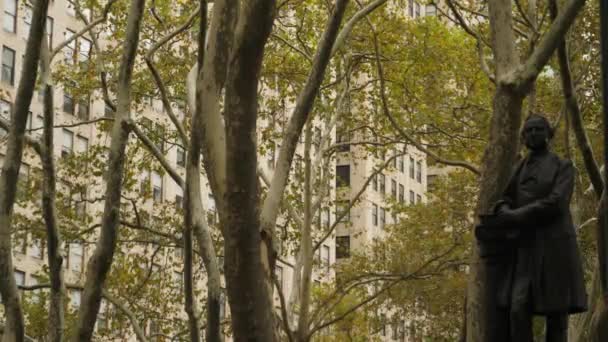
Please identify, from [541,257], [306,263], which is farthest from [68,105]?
[541,257]

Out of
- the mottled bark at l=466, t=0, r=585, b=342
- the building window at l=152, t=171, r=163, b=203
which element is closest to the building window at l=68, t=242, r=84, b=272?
the building window at l=152, t=171, r=163, b=203

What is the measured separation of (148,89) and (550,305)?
59.8 ft

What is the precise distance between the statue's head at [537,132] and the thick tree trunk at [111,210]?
6.52m

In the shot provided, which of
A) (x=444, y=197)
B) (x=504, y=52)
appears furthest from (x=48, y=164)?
(x=444, y=197)

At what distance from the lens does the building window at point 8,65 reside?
44.4m

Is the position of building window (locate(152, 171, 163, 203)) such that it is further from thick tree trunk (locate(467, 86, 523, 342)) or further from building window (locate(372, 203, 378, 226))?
thick tree trunk (locate(467, 86, 523, 342))

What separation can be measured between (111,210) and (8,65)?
3123cm

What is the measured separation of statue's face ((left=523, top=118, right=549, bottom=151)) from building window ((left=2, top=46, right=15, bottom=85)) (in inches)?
1446

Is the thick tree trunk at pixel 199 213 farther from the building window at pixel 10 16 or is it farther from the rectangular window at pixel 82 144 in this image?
the rectangular window at pixel 82 144

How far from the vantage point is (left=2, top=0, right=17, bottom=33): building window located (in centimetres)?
4419

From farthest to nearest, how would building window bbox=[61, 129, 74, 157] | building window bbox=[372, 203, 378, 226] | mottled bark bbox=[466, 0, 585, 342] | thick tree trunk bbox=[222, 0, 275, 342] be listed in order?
building window bbox=[372, 203, 378, 226] → building window bbox=[61, 129, 74, 157] → mottled bark bbox=[466, 0, 585, 342] → thick tree trunk bbox=[222, 0, 275, 342]

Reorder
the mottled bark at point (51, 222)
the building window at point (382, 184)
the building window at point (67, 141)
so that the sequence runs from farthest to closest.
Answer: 1. the building window at point (382, 184)
2. the building window at point (67, 141)
3. the mottled bark at point (51, 222)

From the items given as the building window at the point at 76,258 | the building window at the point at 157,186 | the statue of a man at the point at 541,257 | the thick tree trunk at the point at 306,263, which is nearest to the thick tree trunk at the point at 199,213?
the statue of a man at the point at 541,257

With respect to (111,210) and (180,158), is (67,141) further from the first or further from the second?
(111,210)
